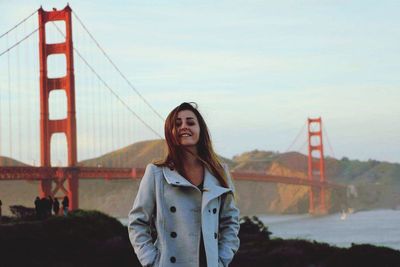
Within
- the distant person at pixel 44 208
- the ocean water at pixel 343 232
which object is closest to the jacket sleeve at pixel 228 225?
the distant person at pixel 44 208

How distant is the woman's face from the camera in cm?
343

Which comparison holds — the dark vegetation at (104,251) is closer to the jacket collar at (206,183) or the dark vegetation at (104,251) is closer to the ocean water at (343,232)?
the jacket collar at (206,183)

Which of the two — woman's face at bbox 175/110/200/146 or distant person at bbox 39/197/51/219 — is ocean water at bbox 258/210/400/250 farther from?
woman's face at bbox 175/110/200/146

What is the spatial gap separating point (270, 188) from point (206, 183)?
96277 millimetres

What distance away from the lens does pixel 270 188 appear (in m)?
99.2

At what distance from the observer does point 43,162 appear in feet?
106

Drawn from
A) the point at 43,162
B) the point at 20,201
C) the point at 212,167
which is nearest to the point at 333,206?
the point at 20,201

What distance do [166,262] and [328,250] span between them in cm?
914

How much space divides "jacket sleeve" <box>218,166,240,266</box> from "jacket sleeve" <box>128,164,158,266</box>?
26cm

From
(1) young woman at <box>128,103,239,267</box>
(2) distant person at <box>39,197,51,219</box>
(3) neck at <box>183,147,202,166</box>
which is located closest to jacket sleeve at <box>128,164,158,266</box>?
(1) young woman at <box>128,103,239,267</box>

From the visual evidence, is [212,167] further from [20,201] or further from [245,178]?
[20,201]

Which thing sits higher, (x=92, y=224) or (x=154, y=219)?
(x=154, y=219)

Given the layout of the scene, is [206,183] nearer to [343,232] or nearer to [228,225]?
[228,225]

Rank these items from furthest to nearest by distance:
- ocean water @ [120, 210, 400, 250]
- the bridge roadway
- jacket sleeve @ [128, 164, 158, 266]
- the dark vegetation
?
ocean water @ [120, 210, 400, 250]
the bridge roadway
the dark vegetation
jacket sleeve @ [128, 164, 158, 266]
